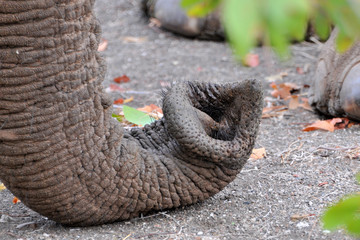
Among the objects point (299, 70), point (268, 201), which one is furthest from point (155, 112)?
point (299, 70)

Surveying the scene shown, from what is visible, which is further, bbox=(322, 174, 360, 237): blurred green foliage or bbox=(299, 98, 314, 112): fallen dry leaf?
bbox=(299, 98, 314, 112): fallen dry leaf

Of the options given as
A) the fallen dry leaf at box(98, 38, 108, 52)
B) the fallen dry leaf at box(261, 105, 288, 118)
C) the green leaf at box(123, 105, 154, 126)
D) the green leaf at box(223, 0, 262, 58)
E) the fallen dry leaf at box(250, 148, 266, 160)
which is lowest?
the fallen dry leaf at box(98, 38, 108, 52)

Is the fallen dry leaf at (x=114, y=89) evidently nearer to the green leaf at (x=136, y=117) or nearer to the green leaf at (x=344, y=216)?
the green leaf at (x=136, y=117)

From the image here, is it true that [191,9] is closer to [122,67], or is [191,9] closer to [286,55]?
[286,55]

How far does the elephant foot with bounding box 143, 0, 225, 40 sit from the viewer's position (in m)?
6.33

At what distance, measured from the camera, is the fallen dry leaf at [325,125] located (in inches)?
144

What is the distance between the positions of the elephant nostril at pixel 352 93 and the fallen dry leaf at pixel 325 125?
0.34ft

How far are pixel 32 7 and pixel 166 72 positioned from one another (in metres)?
3.72

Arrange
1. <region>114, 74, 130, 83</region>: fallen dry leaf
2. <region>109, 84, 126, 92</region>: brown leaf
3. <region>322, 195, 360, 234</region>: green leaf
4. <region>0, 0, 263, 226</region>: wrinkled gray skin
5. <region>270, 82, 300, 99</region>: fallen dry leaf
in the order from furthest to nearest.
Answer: <region>114, 74, 130, 83</region>: fallen dry leaf → <region>109, 84, 126, 92</region>: brown leaf → <region>270, 82, 300, 99</region>: fallen dry leaf → <region>0, 0, 263, 226</region>: wrinkled gray skin → <region>322, 195, 360, 234</region>: green leaf

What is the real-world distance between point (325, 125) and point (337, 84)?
0.37 m

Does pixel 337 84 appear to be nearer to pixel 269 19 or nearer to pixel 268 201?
→ pixel 268 201

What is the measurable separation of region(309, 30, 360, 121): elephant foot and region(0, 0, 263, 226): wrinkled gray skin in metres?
1.40

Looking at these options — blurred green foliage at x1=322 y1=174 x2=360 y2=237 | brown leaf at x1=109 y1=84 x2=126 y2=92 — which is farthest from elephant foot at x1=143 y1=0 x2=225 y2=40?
blurred green foliage at x1=322 y1=174 x2=360 y2=237

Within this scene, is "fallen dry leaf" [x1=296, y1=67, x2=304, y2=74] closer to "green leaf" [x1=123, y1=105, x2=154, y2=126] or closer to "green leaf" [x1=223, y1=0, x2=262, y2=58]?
"green leaf" [x1=123, y1=105, x2=154, y2=126]
